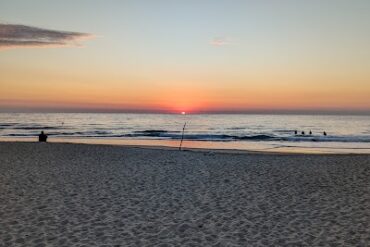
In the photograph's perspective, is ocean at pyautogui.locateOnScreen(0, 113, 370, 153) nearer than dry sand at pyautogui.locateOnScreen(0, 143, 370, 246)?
No

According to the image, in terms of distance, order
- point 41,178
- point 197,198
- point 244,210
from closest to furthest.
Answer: point 244,210 → point 197,198 → point 41,178

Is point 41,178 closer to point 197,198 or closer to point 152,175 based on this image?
point 152,175

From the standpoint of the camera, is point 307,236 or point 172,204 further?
Answer: point 172,204

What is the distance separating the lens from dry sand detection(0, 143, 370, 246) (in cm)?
838

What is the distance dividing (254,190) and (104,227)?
6062mm

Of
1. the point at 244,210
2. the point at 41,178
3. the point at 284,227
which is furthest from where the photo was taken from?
the point at 41,178

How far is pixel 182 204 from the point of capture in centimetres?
1128

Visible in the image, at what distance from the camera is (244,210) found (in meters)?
10.6

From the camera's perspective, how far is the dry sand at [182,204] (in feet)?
27.5

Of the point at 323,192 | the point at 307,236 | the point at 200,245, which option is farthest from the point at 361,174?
the point at 200,245

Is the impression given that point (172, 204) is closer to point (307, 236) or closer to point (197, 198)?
point (197, 198)

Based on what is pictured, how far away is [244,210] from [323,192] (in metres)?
4.01

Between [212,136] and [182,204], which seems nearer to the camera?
[182,204]

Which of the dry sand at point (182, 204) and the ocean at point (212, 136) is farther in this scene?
the ocean at point (212, 136)
